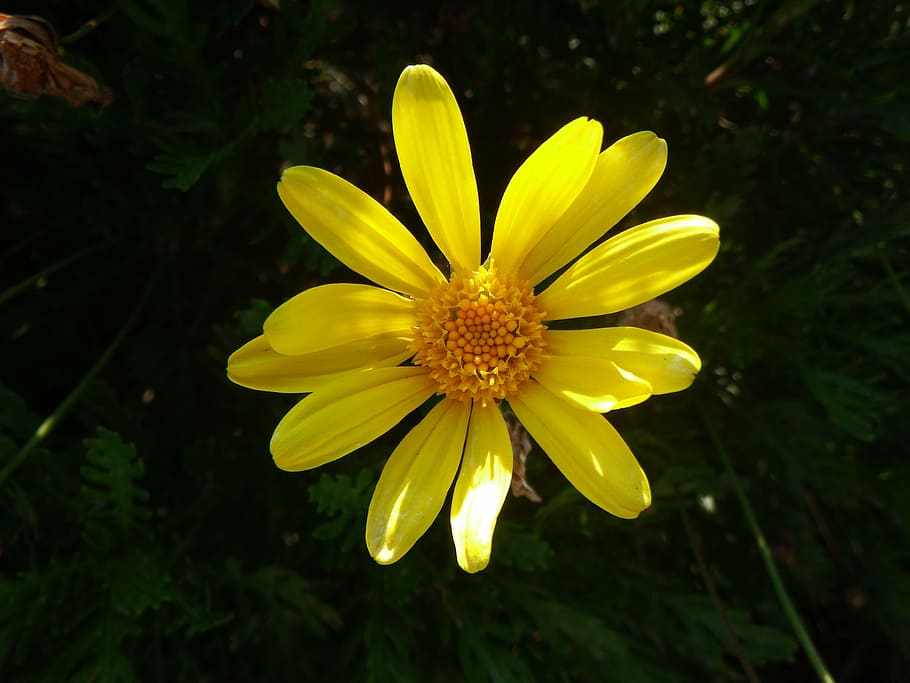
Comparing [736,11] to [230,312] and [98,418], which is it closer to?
[230,312]

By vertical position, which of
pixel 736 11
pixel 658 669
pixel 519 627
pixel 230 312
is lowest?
pixel 658 669

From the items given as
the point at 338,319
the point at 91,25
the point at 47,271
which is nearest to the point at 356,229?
the point at 338,319

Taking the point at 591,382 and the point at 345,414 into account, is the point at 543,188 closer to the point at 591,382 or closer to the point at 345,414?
the point at 591,382

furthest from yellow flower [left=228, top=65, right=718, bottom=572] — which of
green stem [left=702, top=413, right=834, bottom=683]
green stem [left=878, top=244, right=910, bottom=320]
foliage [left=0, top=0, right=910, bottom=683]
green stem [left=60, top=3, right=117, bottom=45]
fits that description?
green stem [left=878, top=244, right=910, bottom=320]

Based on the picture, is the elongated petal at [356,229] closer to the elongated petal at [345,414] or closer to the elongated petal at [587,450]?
the elongated petal at [345,414]

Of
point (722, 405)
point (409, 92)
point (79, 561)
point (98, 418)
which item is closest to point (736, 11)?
point (722, 405)

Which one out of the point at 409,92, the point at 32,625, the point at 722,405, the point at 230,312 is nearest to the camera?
the point at 409,92

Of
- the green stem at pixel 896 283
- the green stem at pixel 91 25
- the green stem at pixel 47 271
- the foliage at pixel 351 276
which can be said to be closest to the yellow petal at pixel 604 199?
the foliage at pixel 351 276

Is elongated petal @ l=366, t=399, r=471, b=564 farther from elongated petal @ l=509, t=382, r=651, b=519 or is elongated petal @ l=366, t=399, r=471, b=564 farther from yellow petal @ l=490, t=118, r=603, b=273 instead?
yellow petal @ l=490, t=118, r=603, b=273

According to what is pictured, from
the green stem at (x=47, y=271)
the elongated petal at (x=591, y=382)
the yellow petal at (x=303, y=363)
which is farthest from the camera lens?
the green stem at (x=47, y=271)
